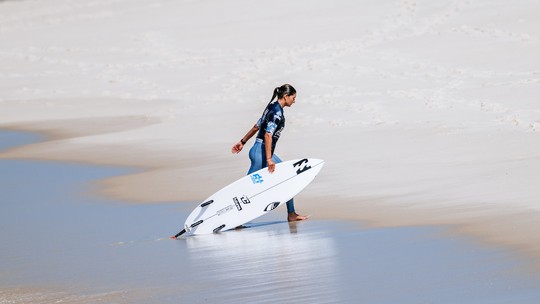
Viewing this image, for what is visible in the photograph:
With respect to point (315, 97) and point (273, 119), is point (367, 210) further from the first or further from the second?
point (315, 97)

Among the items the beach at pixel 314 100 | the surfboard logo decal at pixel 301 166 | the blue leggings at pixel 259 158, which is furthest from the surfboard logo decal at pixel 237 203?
the beach at pixel 314 100

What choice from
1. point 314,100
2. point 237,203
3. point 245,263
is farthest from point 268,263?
point 314,100

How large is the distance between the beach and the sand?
2.0 inches

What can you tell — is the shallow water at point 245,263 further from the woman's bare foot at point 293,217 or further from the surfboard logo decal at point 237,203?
the surfboard logo decal at point 237,203

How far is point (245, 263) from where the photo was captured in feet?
31.2

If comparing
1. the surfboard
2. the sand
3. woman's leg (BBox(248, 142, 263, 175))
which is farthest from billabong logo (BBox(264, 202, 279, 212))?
the sand

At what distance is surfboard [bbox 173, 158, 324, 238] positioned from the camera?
38.3 feet

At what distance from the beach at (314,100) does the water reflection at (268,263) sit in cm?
52

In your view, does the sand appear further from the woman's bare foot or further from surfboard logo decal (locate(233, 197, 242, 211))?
surfboard logo decal (locate(233, 197, 242, 211))

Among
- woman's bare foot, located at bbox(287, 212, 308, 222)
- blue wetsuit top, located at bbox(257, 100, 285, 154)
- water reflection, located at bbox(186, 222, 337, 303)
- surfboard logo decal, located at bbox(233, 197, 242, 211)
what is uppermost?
blue wetsuit top, located at bbox(257, 100, 285, 154)

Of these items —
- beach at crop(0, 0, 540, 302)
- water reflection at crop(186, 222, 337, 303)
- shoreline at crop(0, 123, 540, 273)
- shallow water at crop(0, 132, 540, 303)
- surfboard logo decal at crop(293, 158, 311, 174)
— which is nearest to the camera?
shallow water at crop(0, 132, 540, 303)

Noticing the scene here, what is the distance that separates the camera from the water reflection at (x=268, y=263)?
Result: 825 centimetres

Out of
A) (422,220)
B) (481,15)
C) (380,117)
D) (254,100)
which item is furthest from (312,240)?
(481,15)

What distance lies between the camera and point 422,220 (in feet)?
35.5
